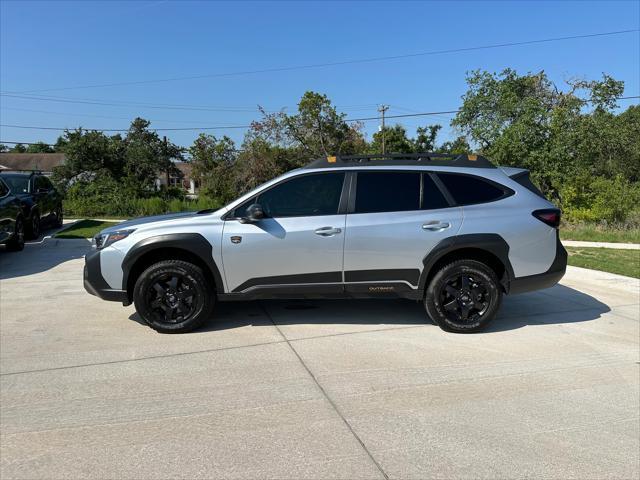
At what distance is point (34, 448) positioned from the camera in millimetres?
Answer: 3107

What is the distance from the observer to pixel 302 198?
5.45m

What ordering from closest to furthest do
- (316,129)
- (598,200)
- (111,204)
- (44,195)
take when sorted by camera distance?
(44,195), (598,200), (111,204), (316,129)

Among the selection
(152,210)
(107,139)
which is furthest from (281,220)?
(107,139)

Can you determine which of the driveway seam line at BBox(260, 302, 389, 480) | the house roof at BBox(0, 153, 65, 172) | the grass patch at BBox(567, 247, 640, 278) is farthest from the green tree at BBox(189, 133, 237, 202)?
the house roof at BBox(0, 153, 65, 172)

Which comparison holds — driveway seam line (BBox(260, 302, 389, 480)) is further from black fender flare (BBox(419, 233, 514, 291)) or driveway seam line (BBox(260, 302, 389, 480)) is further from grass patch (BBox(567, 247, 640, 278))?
grass patch (BBox(567, 247, 640, 278))

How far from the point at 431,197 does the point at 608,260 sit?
6334 millimetres

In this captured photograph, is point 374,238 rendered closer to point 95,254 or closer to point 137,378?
point 137,378

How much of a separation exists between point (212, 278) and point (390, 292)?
1918 millimetres

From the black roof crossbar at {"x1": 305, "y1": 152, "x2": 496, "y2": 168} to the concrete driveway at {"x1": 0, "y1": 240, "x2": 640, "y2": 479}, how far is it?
1.81 m

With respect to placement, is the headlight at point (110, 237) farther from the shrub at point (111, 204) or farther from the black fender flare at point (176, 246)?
the shrub at point (111, 204)

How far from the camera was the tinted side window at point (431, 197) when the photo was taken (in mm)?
5465

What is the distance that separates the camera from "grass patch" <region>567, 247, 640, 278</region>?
8.88 meters

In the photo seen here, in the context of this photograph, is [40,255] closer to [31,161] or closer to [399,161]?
[399,161]

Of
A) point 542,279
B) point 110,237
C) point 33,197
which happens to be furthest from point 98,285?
point 33,197
